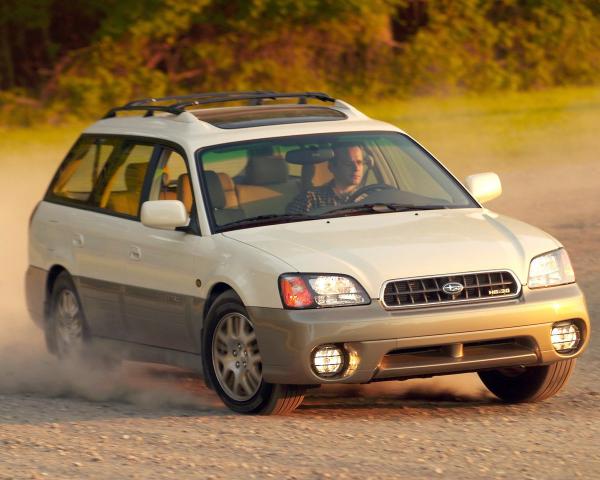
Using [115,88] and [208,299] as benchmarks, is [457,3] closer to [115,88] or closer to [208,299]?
[115,88]

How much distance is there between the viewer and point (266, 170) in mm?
9359

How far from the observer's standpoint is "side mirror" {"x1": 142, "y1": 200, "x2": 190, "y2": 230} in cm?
898

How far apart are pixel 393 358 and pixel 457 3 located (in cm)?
3046

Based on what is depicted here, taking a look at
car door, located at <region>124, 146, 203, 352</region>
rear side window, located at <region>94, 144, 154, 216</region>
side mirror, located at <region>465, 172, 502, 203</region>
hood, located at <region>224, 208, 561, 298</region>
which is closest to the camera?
hood, located at <region>224, 208, 561, 298</region>

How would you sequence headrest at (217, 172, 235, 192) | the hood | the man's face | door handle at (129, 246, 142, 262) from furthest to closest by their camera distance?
door handle at (129, 246, 142, 262) < the man's face < headrest at (217, 172, 235, 192) < the hood

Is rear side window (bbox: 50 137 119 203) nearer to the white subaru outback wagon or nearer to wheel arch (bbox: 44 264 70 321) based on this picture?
the white subaru outback wagon

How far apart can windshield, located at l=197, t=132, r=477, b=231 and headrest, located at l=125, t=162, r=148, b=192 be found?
2.21 feet

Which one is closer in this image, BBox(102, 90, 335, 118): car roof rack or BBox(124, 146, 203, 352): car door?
BBox(124, 146, 203, 352): car door

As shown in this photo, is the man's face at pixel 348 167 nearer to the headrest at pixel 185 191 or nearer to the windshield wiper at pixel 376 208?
the windshield wiper at pixel 376 208

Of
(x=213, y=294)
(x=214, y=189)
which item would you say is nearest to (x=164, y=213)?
(x=214, y=189)

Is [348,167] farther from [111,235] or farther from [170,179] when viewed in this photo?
[111,235]

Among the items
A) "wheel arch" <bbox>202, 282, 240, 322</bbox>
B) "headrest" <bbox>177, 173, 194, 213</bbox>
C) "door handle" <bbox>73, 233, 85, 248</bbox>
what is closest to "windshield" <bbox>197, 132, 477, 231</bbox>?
"headrest" <bbox>177, 173, 194, 213</bbox>

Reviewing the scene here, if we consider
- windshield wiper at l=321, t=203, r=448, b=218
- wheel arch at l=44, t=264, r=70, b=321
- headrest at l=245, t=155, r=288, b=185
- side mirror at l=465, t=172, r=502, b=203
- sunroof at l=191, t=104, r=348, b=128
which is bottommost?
wheel arch at l=44, t=264, r=70, b=321

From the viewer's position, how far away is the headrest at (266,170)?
9312 millimetres
